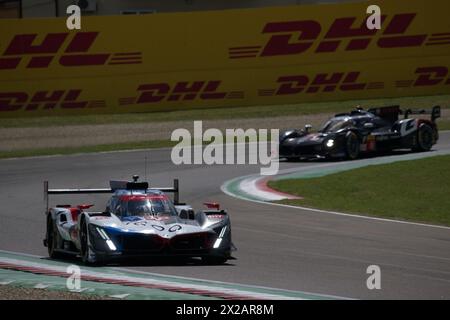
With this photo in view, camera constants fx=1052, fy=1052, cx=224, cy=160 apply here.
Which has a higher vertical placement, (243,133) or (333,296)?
(243,133)

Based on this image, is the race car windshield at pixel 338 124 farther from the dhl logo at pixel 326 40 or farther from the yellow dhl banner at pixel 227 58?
the dhl logo at pixel 326 40

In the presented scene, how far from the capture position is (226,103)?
32812mm

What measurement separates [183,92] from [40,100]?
4.38 m

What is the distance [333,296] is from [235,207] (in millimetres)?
8012

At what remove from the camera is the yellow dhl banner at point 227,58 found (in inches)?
1248

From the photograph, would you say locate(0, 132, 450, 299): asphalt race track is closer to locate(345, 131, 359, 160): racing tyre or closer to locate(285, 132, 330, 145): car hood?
locate(285, 132, 330, 145): car hood

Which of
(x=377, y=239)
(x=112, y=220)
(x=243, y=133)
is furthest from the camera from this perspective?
(x=243, y=133)

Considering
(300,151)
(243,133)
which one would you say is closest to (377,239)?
(300,151)

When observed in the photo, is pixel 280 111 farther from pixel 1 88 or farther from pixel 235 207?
pixel 235 207

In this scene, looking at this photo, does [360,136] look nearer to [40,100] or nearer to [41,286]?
[40,100]

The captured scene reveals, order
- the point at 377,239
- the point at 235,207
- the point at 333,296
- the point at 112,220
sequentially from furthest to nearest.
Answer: the point at 235,207 → the point at 377,239 → the point at 112,220 → the point at 333,296

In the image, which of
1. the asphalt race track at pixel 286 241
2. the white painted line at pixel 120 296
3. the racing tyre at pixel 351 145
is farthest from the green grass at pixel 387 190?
the white painted line at pixel 120 296

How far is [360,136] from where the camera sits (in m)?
25.2

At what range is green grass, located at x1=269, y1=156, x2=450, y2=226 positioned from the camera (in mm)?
17953
